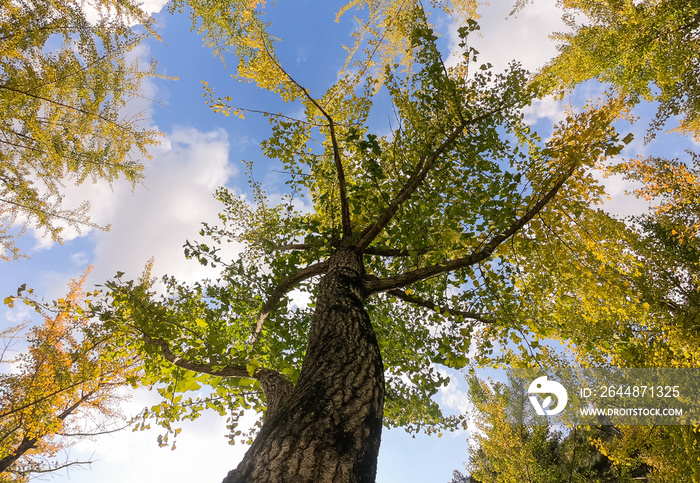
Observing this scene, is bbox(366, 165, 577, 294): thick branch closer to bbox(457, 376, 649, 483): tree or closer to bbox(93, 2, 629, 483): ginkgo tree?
bbox(93, 2, 629, 483): ginkgo tree

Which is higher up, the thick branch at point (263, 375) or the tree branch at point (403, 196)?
the tree branch at point (403, 196)

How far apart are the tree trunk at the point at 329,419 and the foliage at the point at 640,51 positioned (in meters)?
8.09

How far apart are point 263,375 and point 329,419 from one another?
1487mm

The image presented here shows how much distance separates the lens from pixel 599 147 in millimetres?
3504

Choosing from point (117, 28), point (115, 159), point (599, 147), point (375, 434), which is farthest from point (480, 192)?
point (115, 159)

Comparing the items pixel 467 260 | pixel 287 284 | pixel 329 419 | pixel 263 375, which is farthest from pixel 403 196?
pixel 329 419

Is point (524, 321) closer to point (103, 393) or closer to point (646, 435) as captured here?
point (646, 435)

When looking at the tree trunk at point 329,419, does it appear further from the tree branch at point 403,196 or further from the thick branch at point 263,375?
the tree branch at point 403,196

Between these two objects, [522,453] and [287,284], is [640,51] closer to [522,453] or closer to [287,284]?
[287,284]

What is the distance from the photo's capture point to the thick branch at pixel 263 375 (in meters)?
2.92

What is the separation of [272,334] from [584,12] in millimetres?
13594

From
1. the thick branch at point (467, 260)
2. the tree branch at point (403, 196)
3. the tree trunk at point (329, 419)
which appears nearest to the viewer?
the tree trunk at point (329, 419)

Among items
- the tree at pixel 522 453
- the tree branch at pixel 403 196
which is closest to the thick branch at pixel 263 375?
the tree branch at pixel 403 196

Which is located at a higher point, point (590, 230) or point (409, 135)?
point (409, 135)
